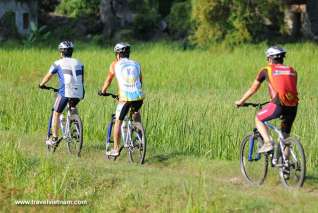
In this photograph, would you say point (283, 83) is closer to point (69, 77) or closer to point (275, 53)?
point (275, 53)

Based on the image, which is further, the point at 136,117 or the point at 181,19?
the point at 181,19

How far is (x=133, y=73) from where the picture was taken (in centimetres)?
1241

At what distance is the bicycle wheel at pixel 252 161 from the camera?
11188 millimetres

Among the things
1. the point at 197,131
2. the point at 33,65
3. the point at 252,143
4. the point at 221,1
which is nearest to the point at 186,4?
the point at 221,1

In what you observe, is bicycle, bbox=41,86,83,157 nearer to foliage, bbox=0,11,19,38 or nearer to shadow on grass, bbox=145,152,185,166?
shadow on grass, bbox=145,152,185,166

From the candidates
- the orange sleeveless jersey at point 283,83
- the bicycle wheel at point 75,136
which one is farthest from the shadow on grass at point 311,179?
the bicycle wheel at point 75,136

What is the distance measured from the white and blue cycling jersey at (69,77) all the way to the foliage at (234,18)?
23787mm

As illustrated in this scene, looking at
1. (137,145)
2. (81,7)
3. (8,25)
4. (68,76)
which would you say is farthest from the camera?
(81,7)

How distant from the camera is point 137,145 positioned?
1263 cm

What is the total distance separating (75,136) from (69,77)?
99 centimetres

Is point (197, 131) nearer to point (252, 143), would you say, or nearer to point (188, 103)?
point (252, 143)

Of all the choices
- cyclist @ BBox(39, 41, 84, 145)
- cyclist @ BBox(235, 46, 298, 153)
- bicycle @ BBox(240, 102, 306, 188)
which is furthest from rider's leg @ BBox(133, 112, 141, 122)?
cyclist @ BBox(235, 46, 298, 153)

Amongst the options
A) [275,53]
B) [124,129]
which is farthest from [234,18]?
[275,53]

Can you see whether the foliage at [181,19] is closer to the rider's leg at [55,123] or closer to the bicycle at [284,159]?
the rider's leg at [55,123]
